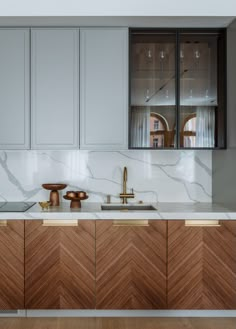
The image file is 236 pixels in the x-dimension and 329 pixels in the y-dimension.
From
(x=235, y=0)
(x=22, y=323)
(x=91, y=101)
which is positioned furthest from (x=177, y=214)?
(x=235, y=0)

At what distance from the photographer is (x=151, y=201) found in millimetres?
3715

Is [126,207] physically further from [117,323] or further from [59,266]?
[117,323]

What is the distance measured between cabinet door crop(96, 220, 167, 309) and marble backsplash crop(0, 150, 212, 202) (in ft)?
2.19

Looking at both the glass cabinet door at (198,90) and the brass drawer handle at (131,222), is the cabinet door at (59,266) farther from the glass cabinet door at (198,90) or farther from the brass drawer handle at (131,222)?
the glass cabinet door at (198,90)

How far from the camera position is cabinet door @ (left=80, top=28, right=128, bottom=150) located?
3324 millimetres

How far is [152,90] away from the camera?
11.2 ft

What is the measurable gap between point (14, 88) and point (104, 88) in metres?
0.71

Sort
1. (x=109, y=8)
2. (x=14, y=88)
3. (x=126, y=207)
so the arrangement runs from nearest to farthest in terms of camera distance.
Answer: (x=109, y=8) → (x=14, y=88) → (x=126, y=207)

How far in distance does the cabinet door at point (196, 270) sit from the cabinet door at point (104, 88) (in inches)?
33.9

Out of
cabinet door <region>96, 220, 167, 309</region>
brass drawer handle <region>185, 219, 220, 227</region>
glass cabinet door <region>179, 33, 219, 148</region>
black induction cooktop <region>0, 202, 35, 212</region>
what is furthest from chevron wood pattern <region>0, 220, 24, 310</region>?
glass cabinet door <region>179, 33, 219, 148</region>

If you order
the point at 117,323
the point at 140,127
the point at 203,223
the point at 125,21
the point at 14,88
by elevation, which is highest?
the point at 125,21

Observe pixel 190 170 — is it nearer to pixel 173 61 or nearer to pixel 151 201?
pixel 151 201

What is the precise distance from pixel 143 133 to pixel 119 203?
0.67 meters

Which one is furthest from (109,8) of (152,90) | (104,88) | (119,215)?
(119,215)
